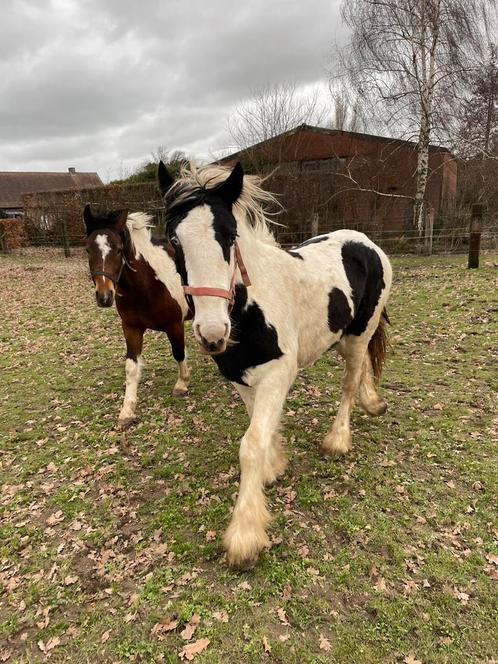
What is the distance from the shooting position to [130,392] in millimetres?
4766

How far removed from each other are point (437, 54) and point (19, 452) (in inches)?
681

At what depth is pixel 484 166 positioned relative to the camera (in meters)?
18.0

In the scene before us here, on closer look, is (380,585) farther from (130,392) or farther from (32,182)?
(32,182)

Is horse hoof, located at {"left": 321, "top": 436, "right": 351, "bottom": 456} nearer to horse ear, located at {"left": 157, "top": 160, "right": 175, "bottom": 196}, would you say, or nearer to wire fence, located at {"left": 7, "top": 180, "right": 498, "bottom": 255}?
horse ear, located at {"left": 157, "top": 160, "right": 175, "bottom": 196}

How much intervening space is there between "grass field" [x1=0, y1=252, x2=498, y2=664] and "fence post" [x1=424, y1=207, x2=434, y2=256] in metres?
10.2

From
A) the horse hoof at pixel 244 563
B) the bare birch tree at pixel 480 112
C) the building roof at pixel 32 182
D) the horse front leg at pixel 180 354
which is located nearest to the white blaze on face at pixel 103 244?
the horse front leg at pixel 180 354

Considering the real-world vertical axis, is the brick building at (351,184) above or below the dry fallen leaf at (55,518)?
above

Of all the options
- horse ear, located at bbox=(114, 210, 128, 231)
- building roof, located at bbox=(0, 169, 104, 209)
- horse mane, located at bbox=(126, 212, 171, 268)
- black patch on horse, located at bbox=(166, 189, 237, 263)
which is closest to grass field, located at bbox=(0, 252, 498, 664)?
horse mane, located at bbox=(126, 212, 171, 268)

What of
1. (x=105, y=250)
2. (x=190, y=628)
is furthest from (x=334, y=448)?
(x=105, y=250)

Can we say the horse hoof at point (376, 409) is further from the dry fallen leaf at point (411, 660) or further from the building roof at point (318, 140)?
the building roof at point (318, 140)

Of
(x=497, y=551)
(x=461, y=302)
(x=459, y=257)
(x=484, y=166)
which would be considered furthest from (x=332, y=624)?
(x=484, y=166)

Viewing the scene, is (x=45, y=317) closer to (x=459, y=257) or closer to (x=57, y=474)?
(x=57, y=474)

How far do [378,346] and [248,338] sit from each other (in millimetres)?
2276

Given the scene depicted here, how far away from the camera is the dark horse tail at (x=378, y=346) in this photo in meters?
4.43
